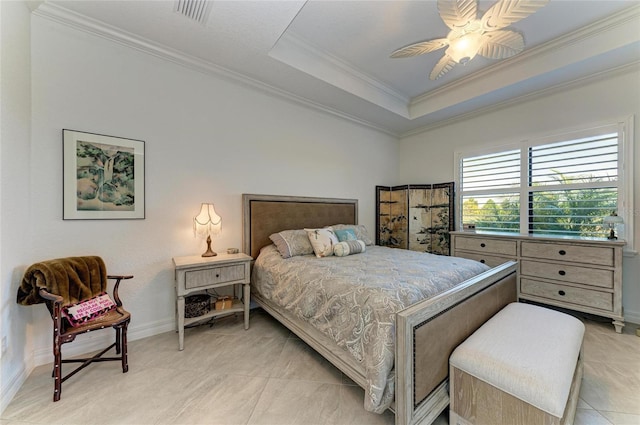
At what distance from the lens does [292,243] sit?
→ 9.04ft

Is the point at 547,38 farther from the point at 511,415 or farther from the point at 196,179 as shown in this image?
the point at 196,179

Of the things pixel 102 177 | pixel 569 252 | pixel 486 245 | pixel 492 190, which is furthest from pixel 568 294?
pixel 102 177

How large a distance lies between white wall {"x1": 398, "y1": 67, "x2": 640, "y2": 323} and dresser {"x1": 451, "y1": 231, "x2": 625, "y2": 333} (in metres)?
0.53

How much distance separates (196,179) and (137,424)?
2.04 metres

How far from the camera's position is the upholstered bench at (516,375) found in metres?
1.11

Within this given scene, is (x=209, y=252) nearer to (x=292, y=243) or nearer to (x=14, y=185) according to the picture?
(x=292, y=243)

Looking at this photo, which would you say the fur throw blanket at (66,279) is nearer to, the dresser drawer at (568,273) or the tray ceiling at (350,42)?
the tray ceiling at (350,42)

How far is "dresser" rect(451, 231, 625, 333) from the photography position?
2.39 metres

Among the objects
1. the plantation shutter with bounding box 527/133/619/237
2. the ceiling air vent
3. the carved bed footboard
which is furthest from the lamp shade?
the plantation shutter with bounding box 527/133/619/237

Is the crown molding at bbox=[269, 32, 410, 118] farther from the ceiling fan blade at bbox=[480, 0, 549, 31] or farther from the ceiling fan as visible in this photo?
the ceiling fan blade at bbox=[480, 0, 549, 31]

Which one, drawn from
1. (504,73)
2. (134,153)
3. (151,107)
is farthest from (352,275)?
(504,73)

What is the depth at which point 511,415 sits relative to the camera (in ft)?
3.88

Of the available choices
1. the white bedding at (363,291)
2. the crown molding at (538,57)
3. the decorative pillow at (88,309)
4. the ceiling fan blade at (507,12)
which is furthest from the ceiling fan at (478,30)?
the decorative pillow at (88,309)

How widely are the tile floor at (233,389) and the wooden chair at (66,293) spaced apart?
15 cm
